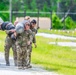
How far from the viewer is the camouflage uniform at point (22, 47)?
65.5 feet

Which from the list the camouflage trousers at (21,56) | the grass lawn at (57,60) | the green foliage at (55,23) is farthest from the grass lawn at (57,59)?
the green foliage at (55,23)

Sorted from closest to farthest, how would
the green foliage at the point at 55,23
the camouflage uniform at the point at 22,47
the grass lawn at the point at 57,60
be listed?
1. the camouflage uniform at the point at 22,47
2. the grass lawn at the point at 57,60
3. the green foliage at the point at 55,23

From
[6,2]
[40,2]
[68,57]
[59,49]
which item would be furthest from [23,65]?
[40,2]

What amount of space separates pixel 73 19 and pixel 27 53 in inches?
2583

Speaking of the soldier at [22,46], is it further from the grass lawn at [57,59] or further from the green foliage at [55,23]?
the green foliage at [55,23]

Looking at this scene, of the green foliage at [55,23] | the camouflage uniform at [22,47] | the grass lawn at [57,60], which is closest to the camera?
the camouflage uniform at [22,47]

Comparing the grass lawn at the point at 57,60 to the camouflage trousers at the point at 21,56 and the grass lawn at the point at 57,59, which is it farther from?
the camouflage trousers at the point at 21,56

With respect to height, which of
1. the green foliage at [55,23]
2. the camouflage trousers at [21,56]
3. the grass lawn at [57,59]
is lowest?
the green foliage at [55,23]

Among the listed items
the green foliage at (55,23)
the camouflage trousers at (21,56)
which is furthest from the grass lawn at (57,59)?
the green foliage at (55,23)

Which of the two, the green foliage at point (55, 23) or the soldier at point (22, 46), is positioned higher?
the soldier at point (22, 46)

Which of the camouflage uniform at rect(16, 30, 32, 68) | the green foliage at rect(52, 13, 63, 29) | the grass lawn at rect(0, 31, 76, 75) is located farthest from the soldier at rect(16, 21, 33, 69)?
the green foliage at rect(52, 13, 63, 29)

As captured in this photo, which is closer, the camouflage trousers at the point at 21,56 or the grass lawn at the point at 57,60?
the camouflage trousers at the point at 21,56

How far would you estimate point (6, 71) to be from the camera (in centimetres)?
1920

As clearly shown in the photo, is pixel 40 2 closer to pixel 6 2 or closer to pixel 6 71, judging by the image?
pixel 6 2
